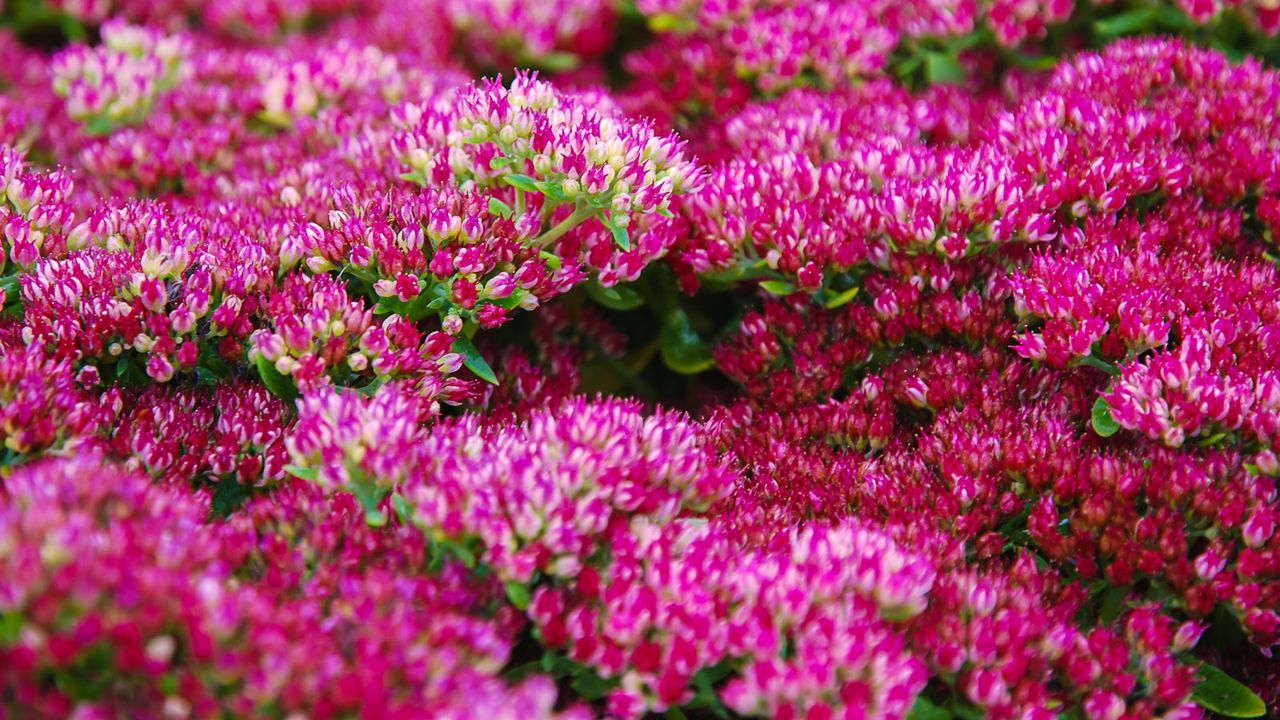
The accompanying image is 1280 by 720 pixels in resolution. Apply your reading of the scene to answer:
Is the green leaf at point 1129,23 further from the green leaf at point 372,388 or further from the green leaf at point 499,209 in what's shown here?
the green leaf at point 372,388

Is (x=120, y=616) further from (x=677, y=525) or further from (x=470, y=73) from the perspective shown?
(x=470, y=73)

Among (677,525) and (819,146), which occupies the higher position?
(819,146)

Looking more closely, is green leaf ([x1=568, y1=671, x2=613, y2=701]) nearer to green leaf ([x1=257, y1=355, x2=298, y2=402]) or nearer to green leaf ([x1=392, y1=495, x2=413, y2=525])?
green leaf ([x1=392, y1=495, x2=413, y2=525])

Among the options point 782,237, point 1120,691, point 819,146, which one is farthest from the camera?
point 819,146

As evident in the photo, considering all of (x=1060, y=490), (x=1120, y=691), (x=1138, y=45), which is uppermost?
(x=1138, y=45)

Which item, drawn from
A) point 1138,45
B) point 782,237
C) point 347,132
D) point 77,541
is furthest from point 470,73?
point 77,541

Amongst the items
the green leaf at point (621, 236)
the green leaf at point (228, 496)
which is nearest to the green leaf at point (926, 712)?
the green leaf at point (621, 236)
